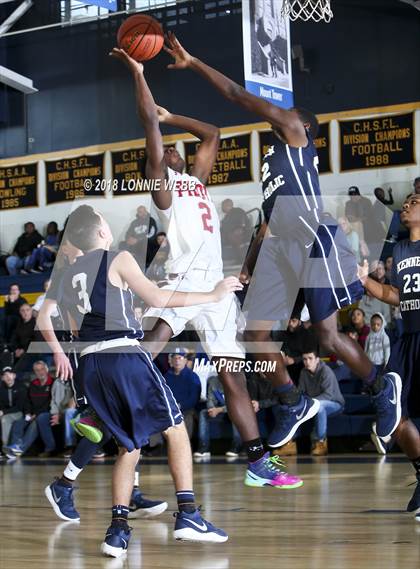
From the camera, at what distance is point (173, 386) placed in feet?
33.8

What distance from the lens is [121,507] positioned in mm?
4191

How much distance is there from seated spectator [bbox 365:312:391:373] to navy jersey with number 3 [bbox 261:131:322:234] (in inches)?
198

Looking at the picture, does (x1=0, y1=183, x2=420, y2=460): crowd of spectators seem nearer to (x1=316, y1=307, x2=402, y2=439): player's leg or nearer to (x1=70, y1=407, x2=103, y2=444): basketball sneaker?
(x1=316, y1=307, x2=402, y2=439): player's leg

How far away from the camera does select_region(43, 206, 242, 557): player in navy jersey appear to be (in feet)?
13.8

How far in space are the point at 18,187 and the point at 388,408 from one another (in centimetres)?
1443

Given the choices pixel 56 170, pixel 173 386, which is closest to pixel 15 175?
pixel 56 170

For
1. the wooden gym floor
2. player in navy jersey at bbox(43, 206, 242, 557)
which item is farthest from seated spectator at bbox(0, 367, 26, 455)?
player in navy jersey at bbox(43, 206, 242, 557)

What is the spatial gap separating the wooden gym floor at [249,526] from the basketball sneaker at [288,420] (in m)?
0.39

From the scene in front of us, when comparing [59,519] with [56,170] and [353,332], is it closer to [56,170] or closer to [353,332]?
[353,332]

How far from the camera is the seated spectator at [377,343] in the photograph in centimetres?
1029

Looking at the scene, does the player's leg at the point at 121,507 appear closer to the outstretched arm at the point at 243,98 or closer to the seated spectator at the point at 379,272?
the outstretched arm at the point at 243,98

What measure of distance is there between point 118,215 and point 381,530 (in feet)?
40.6

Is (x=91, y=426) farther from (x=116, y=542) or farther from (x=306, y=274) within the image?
(x=306, y=274)

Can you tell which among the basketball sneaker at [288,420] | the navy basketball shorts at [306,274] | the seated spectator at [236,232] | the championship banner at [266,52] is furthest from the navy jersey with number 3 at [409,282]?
the seated spectator at [236,232]
